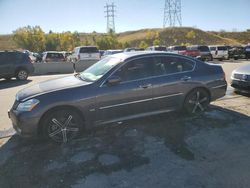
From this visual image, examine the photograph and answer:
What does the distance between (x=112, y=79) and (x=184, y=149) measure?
1855 millimetres

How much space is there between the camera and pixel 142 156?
439 centimetres

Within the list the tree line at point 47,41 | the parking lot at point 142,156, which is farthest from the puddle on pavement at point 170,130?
the tree line at point 47,41

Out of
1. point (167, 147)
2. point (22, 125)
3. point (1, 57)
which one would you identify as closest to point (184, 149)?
point (167, 147)

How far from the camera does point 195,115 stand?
6.41m

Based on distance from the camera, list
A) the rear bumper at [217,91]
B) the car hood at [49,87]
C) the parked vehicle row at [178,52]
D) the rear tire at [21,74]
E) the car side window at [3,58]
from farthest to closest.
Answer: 1. the parked vehicle row at [178,52]
2. the rear tire at [21,74]
3. the car side window at [3,58]
4. the rear bumper at [217,91]
5. the car hood at [49,87]

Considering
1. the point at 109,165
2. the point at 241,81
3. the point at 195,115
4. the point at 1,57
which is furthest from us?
the point at 1,57

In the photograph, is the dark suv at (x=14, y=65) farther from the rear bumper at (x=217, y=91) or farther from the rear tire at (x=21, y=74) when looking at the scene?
the rear bumper at (x=217, y=91)

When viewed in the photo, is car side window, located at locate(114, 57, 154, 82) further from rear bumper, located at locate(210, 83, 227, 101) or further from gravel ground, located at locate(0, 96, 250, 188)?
rear bumper, located at locate(210, 83, 227, 101)

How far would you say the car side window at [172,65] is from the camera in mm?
5918

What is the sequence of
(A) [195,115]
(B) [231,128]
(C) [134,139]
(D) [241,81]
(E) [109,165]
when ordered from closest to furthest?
(E) [109,165] → (C) [134,139] → (B) [231,128] → (A) [195,115] → (D) [241,81]

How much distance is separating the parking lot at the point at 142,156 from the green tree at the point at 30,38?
5194 centimetres

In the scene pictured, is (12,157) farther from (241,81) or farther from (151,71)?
(241,81)

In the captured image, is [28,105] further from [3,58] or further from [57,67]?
[57,67]

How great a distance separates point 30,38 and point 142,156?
54672mm
